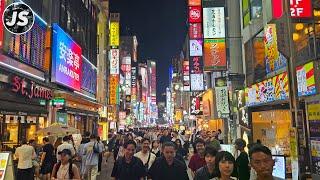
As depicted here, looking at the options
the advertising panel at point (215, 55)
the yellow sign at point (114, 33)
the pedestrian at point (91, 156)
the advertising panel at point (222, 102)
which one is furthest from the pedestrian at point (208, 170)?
the yellow sign at point (114, 33)

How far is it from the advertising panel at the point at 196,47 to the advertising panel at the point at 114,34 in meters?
20.2

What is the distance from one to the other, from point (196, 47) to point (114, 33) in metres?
23.8

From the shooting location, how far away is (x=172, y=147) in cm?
734

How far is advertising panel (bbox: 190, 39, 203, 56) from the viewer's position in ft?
139

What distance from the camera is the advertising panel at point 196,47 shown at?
42.4m

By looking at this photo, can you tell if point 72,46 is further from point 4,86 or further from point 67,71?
Result: point 4,86

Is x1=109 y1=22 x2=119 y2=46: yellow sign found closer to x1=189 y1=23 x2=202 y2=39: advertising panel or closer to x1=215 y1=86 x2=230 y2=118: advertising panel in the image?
x1=189 y1=23 x2=202 y2=39: advertising panel

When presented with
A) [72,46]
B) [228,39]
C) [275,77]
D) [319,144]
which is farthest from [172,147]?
[72,46]

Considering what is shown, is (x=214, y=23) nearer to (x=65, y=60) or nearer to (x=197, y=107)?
(x=65, y=60)

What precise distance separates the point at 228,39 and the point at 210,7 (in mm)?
2721

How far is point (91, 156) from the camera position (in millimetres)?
15719

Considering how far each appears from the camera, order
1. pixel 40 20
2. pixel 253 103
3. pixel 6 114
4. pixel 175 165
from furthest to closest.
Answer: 1. pixel 40 20
2. pixel 253 103
3. pixel 6 114
4. pixel 175 165

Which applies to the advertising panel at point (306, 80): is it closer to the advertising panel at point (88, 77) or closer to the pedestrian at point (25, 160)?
the pedestrian at point (25, 160)

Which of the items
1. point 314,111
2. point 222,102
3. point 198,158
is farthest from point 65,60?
point 198,158
